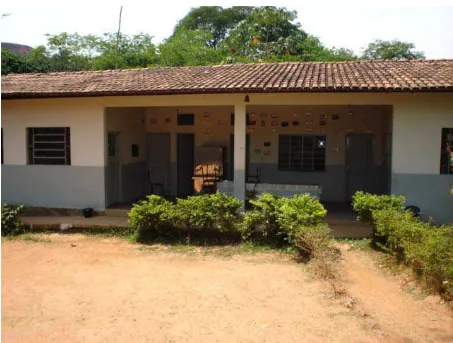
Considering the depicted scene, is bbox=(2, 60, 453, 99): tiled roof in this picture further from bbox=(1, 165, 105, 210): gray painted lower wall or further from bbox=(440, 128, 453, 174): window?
bbox=(1, 165, 105, 210): gray painted lower wall

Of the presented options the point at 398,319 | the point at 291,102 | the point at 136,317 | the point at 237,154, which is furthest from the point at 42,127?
the point at 398,319

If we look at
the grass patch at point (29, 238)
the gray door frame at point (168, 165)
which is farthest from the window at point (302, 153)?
the grass patch at point (29, 238)

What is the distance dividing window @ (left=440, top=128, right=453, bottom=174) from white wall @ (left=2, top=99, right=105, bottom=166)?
7928mm

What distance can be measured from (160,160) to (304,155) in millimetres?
4587

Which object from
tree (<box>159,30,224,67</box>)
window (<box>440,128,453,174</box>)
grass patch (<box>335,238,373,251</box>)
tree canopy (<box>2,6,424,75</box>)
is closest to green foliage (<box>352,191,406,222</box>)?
grass patch (<box>335,238,373,251</box>)

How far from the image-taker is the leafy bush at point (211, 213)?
8.88 meters

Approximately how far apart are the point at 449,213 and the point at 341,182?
3843 millimetres

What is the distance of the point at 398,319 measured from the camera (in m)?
5.08

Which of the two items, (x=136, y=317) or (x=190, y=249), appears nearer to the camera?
(x=136, y=317)

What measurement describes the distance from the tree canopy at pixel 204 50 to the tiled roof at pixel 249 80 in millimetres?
13747

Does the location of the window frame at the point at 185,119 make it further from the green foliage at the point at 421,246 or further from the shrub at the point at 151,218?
the green foliage at the point at 421,246

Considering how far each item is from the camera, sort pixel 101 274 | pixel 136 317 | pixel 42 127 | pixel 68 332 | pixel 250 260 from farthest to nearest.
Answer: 1. pixel 42 127
2. pixel 250 260
3. pixel 101 274
4. pixel 136 317
5. pixel 68 332

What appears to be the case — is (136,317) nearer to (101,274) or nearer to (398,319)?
(101,274)

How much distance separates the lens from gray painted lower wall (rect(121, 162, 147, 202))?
12.8 meters
